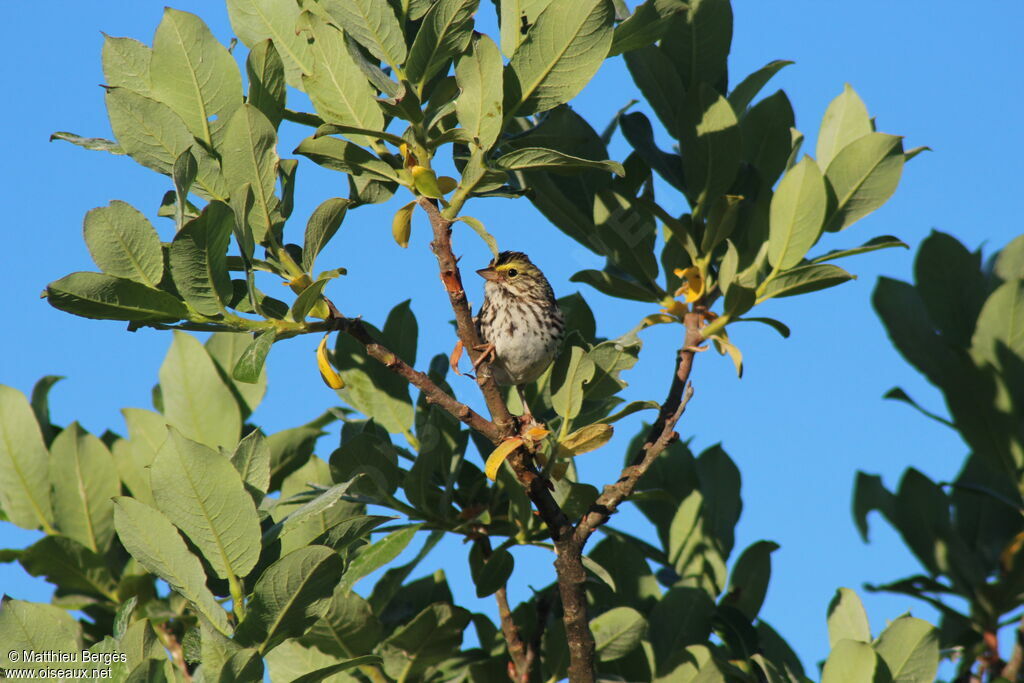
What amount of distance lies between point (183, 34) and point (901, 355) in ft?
9.42

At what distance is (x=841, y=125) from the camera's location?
385 cm

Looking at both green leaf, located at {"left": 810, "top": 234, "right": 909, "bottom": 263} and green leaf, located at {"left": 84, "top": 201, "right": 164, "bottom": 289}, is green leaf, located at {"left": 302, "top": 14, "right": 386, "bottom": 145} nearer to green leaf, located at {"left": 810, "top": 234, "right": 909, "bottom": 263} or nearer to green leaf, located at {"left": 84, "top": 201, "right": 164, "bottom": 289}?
green leaf, located at {"left": 84, "top": 201, "right": 164, "bottom": 289}

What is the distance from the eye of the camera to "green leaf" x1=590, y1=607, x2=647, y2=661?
348 cm

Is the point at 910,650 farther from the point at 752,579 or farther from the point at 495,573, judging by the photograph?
A: the point at 495,573

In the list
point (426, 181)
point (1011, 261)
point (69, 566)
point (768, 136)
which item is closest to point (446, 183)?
point (426, 181)

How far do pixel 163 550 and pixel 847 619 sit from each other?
2264 millimetres

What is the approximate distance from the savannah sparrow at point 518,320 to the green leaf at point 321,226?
102 centimetres

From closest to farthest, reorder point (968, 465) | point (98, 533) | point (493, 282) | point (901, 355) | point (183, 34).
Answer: point (183, 34) < point (98, 533) < point (901, 355) < point (968, 465) < point (493, 282)

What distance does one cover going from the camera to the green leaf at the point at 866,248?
11.3 ft

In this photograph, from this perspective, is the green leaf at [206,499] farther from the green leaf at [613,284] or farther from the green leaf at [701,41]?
the green leaf at [701,41]

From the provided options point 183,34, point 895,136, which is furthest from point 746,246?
point 183,34

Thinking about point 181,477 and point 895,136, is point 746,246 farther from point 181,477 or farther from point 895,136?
point 181,477

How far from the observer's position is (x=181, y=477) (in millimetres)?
2600

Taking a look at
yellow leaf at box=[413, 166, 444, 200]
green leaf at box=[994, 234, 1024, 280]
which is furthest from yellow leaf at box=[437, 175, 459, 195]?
green leaf at box=[994, 234, 1024, 280]
